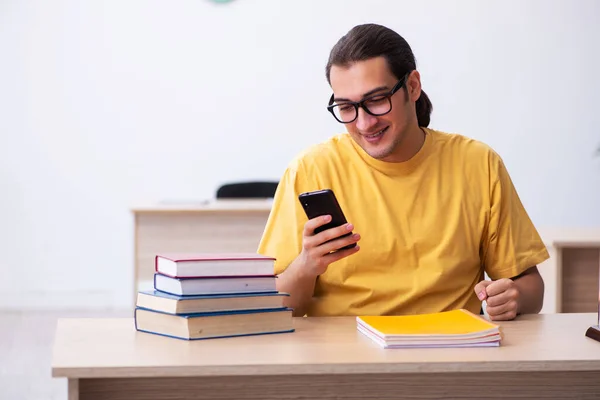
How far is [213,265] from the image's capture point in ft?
5.11

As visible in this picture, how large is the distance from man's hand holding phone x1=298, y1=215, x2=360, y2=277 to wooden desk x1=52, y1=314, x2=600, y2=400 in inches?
8.0

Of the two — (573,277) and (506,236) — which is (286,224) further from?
(573,277)

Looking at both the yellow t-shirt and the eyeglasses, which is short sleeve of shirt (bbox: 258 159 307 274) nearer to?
the yellow t-shirt

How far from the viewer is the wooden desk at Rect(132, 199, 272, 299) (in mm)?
4082

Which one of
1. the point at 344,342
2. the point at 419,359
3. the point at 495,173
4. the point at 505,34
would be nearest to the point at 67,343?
the point at 344,342

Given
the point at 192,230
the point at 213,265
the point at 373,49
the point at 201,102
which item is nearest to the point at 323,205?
the point at 213,265

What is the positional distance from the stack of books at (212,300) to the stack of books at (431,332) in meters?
0.19

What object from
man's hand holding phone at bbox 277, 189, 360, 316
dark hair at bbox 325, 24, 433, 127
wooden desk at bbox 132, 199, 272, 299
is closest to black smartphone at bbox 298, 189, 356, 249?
man's hand holding phone at bbox 277, 189, 360, 316

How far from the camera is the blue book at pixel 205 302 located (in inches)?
59.4

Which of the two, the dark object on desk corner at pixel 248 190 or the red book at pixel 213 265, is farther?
the dark object on desk corner at pixel 248 190

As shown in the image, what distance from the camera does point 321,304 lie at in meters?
1.91

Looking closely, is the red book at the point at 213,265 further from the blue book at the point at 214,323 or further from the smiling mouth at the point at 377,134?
the smiling mouth at the point at 377,134

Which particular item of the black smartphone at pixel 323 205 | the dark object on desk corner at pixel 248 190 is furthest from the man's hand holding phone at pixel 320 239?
the dark object on desk corner at pixel 248 190

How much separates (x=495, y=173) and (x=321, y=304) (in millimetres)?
520
